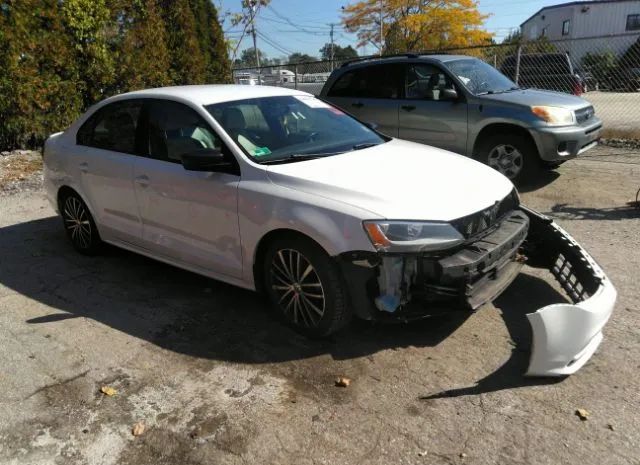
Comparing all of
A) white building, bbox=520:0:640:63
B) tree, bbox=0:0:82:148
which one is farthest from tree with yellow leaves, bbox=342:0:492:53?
tree, bbox=0:0:82:148

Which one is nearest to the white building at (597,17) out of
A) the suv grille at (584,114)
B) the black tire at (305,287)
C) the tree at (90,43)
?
the tree at (90,43)

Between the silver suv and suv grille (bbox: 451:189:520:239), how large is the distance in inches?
136

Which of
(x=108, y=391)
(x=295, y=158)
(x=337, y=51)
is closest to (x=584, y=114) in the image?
(x=295, y=158)

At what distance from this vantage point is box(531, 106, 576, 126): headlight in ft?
22.6

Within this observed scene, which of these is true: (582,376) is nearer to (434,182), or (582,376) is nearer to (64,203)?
(434,182)

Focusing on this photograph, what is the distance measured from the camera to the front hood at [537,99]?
23.1 ft

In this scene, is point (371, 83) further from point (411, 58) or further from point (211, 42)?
point (211, 42)

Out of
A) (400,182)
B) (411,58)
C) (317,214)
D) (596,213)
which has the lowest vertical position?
(596,213)

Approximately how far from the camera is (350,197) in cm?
331

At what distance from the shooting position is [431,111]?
762 cm

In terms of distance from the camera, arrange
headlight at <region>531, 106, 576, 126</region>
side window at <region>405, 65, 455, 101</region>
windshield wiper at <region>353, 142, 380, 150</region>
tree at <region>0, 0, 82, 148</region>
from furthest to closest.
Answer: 1. tree at <region>0, 0, 82, 148</region>
2. side window at <region>405, 65, 455, 101</region>
3. headlight at <region>531, 106, 576, 126</region>
4. windshield wiper at <region>353, 142, 380, 150</region>

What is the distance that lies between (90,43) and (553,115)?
9.06m

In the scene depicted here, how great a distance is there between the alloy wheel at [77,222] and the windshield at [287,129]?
2.05 meters

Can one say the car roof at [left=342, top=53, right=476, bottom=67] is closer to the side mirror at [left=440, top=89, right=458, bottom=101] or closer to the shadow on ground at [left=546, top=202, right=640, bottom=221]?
the side mirror at [left=440, top=89, right=458, bottom=101]
